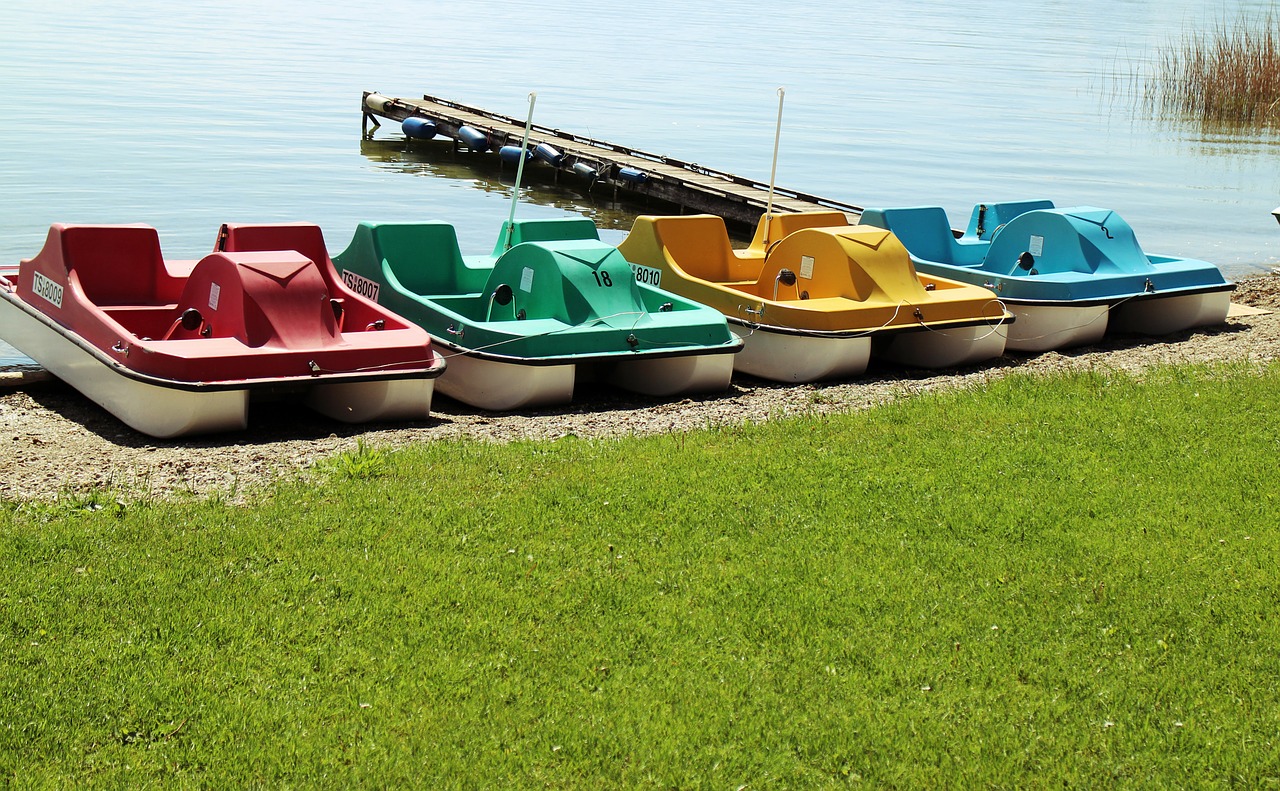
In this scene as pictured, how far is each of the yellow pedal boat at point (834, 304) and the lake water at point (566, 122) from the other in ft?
20.6

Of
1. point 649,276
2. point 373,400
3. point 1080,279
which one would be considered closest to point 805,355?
point 649,276

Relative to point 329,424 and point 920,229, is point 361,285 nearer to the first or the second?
point 329,424

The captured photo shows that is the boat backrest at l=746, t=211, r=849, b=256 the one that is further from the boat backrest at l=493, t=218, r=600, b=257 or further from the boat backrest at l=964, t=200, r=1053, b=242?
the boat backrest at l=964, t=200, r=1053, b=242

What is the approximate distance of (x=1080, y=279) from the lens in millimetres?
12430

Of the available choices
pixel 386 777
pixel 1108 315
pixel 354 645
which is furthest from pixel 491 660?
pixel 1108 315

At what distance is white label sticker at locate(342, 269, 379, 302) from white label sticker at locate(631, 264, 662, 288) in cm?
254

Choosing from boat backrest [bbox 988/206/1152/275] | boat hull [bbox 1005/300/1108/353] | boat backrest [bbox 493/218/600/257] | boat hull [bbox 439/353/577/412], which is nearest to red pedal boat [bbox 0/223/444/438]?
boat hull [bbox 439/353/577/412]

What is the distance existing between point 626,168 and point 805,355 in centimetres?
1258

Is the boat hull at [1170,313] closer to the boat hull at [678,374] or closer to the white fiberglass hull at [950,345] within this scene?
the white fiberglass hull at [950,345]

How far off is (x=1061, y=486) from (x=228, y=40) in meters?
55.0

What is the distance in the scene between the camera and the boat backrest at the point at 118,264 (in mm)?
10242

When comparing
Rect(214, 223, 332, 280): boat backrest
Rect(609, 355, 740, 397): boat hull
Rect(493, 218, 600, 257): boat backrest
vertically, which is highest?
Rect(493, 218, 600, 257): boat backrest

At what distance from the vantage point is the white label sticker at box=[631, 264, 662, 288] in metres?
12.5

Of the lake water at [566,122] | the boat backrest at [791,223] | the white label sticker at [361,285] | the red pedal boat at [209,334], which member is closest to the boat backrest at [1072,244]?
the boat backrest at [791,223]
